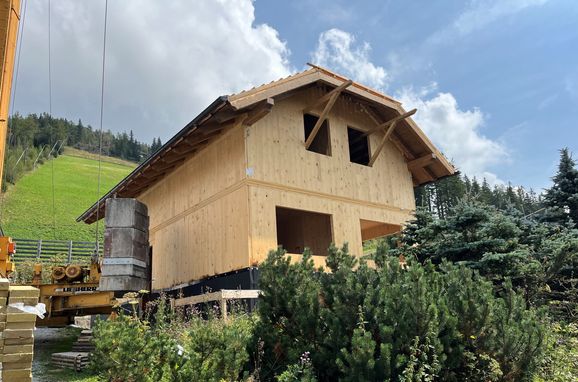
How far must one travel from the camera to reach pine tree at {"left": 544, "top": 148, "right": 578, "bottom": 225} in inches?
556

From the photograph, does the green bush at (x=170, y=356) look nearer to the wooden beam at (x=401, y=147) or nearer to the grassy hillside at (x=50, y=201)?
the wooden beam at (x=401, y=147)

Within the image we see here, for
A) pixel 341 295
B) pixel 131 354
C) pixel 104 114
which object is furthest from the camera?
pixel 104 114

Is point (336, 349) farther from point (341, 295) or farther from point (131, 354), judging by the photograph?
point (131, 354)

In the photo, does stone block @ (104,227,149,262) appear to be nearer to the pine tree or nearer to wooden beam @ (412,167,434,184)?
wooden beam @ (412,167,434,184)

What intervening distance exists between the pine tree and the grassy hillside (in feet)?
108

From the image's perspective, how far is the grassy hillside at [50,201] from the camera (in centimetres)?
3572

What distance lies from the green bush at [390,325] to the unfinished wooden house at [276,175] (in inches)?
207

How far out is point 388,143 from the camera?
52.1ft

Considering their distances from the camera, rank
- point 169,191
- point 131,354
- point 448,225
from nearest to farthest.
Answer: point 131,354 < point 448,225 < point 169,191

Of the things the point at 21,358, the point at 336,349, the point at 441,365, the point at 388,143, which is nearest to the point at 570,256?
the point at 441,365

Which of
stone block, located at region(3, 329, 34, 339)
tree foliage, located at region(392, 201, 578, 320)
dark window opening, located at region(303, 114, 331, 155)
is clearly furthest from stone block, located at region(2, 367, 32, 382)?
dark window opening, located at region(303, 114, 331, 155)

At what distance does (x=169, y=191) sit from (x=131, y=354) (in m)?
10.6

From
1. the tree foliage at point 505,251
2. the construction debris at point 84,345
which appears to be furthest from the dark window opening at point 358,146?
the construction debris at point 84,345

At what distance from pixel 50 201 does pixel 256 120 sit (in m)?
38.3
